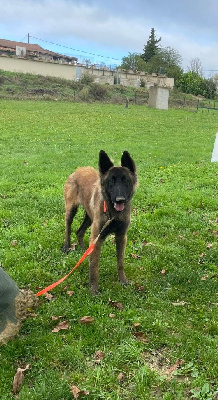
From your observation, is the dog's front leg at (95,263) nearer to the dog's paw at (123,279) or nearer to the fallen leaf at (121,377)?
the dog's paw at (123,279)

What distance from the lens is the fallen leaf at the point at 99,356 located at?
11.6 feet

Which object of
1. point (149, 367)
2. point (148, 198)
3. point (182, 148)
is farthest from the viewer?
point (182, 148)

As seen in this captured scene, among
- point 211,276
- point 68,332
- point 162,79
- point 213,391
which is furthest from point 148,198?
point 162,79

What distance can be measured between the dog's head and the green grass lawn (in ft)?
4.19

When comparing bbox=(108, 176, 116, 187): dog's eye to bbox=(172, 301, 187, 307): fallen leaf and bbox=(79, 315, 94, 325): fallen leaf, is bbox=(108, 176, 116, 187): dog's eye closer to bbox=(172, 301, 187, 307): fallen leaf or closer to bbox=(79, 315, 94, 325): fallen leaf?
bbox=(79, 315, 94, 325): fallen leaf

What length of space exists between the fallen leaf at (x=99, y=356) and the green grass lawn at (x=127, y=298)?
0.07 feet

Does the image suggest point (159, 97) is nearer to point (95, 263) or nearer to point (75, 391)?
point (95, 263)

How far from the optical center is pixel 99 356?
3582mm

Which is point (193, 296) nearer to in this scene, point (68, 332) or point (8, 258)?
point (68, 332)

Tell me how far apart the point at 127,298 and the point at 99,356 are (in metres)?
1.11

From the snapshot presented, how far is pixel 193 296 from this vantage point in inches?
184

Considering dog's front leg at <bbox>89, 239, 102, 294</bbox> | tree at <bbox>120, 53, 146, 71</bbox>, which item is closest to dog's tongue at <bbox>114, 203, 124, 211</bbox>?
dog's front leg at <bbox>89, 239, 102, 294</bbox>

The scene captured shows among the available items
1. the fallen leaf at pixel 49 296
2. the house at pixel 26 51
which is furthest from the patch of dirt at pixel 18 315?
the house at pixel 26 51

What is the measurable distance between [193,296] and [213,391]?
1.56 m
